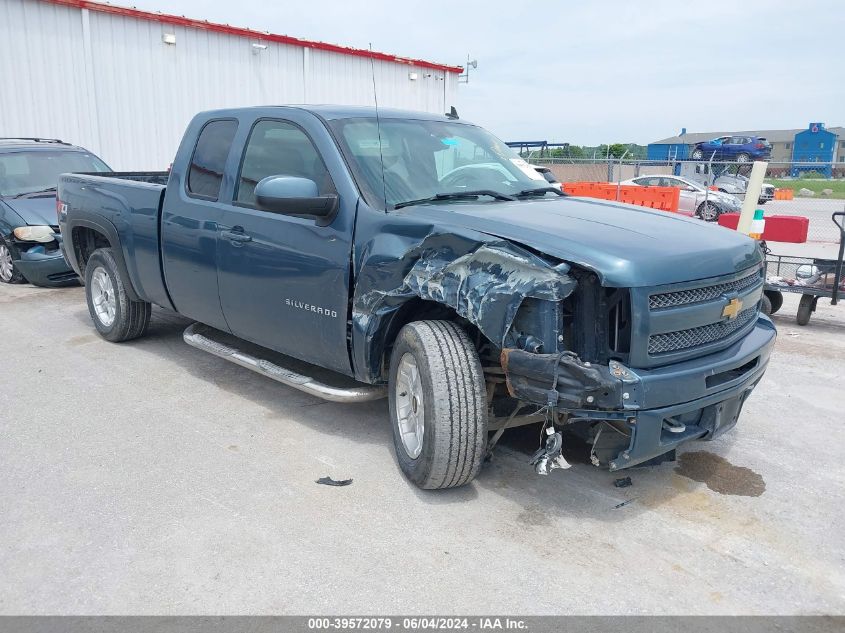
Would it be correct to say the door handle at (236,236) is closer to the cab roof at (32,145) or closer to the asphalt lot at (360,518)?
the asphalt lot at (360,518)

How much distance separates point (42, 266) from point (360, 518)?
7213mm

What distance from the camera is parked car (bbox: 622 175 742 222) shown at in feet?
66.3

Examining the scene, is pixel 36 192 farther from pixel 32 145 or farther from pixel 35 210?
pixel 32 145

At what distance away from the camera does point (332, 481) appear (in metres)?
3.89

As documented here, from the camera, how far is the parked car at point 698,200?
66.3ft

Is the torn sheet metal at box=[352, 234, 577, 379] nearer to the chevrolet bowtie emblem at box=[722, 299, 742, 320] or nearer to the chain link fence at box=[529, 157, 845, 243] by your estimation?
the chevrolet bowtie emblem at box=[722, 299, 742, 320]

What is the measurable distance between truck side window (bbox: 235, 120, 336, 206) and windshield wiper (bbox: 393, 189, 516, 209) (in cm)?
45

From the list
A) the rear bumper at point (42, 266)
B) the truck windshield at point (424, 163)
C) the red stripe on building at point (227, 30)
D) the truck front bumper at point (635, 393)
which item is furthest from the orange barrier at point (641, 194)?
the truck front bumper at point (635, 393)

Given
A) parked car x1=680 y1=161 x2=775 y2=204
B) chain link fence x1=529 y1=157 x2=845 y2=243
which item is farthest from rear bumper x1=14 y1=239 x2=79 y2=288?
parked car x1=680 y1=161 x2=775 y2=204

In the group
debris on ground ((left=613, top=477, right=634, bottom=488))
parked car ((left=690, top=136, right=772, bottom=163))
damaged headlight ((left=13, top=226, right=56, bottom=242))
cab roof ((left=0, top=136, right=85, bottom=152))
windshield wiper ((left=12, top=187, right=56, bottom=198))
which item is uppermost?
parked car ((left=690, top=136, right=772, bottom=163))

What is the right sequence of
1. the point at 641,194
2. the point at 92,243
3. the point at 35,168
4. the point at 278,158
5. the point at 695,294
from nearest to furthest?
the point at 695,294 → the point at 278,158 → the point at 92,243 → the point at 35,168 → the point at 641,194

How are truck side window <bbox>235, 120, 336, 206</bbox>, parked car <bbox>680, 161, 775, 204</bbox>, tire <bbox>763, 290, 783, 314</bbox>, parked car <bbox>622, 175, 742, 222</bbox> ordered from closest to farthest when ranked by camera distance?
truck side window <bbox>235, 120, 336, 206</bbox> < tire <bbox>763, 290, 783, 314</bbox> < parked car <bbox>622, 175, 742, 222</bbox> < parked car <bbox>680, 161, 775, 204</bbox>

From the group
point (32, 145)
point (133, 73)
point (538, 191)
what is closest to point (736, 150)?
point (133, 73)

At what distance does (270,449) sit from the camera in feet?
14.1
